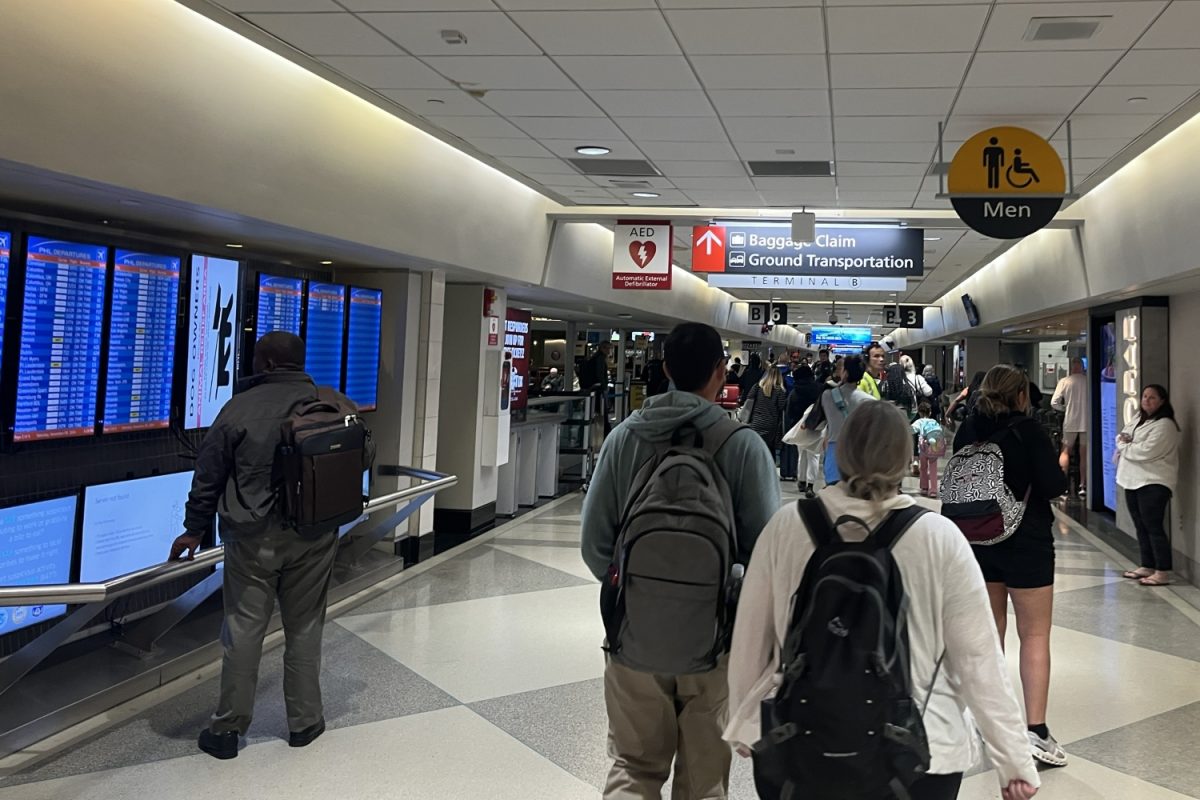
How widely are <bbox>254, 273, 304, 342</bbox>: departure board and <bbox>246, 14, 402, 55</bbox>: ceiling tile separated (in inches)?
73.1

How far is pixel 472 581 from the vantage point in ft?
22.3

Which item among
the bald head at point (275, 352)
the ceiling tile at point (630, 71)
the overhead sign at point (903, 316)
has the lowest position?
the bald head at point (275, 352)

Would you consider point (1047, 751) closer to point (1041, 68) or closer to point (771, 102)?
point (1041, 68)

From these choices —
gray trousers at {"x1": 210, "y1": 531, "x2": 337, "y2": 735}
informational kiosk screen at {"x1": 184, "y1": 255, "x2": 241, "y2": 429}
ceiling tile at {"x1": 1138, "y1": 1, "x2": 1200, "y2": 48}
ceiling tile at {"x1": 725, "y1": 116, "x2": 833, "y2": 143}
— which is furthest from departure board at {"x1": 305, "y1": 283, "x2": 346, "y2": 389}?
ceiling tile at {"x1": 1138, "y1": 1, "x2": 1200, "y2": 48}

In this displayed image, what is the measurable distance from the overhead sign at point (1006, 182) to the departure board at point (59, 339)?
4761 millimetres

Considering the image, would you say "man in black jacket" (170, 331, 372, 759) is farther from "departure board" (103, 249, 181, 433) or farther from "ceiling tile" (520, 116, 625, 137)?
"ceiling tile" (520, 116, 625, 137)

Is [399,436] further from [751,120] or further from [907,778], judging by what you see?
[907,778]

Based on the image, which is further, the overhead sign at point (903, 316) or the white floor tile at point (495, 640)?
the overhead sign at point (903, 316)

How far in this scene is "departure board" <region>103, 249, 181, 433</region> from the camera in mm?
4613

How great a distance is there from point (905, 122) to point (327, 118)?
3.48 meters

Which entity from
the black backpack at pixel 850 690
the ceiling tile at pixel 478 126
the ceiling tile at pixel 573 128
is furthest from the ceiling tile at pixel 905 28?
the black backpack at pixel 850 690

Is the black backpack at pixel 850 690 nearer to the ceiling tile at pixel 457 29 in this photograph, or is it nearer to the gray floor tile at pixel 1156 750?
the gray floor tile at pixel 1156 750

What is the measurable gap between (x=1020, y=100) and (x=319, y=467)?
4.13 meters

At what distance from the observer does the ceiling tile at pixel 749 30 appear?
3676 mm
